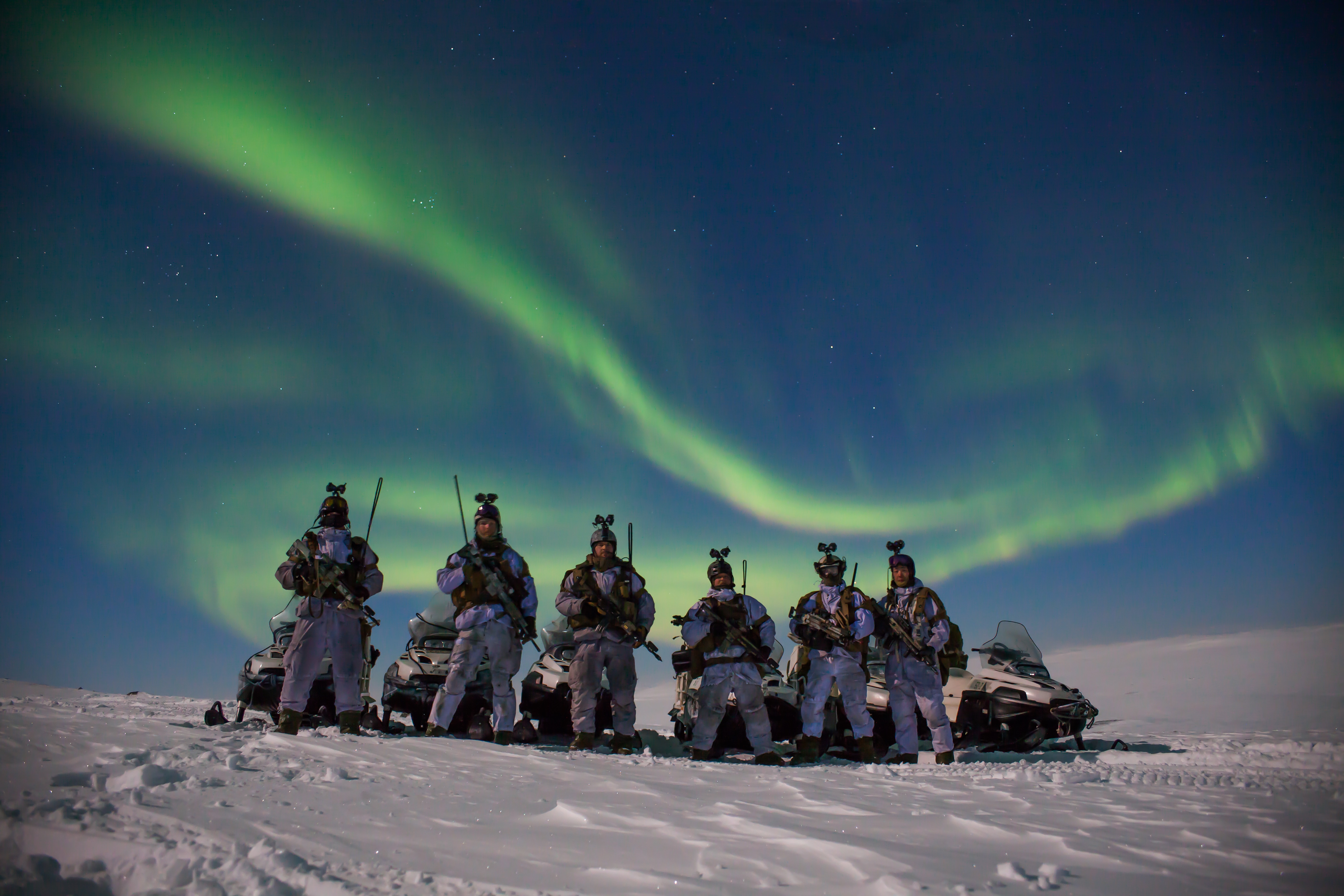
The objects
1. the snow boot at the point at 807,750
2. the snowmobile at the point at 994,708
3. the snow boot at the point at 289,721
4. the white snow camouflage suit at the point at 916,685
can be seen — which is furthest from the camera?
the snowmobile at the point at 994,708

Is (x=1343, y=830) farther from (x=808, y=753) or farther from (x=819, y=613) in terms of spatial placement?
(x=819, y=613)

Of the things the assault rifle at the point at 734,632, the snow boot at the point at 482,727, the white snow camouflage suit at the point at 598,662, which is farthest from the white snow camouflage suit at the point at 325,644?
the assault rifle at the point at 734,632

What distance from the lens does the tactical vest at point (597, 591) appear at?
8000mm

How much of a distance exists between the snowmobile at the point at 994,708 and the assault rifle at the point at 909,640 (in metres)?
0.29

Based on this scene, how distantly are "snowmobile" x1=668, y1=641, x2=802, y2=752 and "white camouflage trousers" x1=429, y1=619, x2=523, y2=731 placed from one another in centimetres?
201

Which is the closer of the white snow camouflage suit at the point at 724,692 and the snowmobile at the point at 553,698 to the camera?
the white snow camouflage suit at the point at 724,692

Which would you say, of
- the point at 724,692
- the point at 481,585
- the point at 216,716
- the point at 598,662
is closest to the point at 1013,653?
the point at 724,692

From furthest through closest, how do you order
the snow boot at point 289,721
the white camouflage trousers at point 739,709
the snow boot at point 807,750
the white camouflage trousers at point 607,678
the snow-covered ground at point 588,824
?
the white camouflage trousers at point 739,709, the white camouflage trousers at point 607,678, the snow boot at point 807,750, the snow boot at point 289,721, the snow-covered ground at point 588,824

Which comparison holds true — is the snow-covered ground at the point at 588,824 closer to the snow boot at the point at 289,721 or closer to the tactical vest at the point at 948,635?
the snow boot at the point at 289,721

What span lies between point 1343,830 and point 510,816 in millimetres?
3761

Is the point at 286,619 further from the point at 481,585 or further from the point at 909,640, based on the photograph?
the point at 909,640

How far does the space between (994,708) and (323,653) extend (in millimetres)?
7580

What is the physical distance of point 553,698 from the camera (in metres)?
9.09

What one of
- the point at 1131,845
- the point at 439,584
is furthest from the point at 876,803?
the point at 439,584
